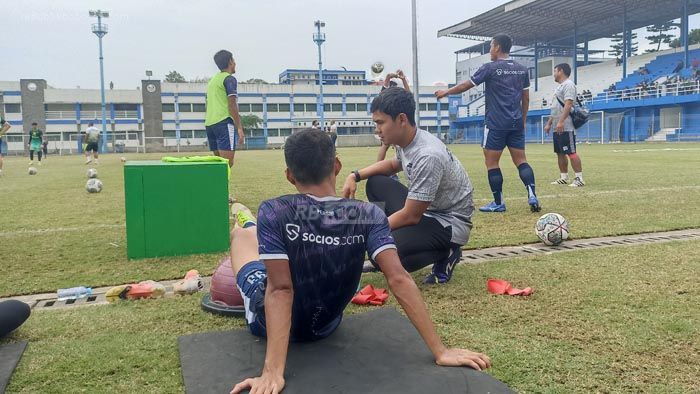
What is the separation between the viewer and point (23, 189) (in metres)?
12.3

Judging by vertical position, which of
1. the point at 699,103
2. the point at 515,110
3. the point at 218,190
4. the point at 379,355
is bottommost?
the point at 379,355

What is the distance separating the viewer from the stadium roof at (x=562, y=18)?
1875 inches

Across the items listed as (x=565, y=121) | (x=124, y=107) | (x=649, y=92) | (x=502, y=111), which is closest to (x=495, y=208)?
(x=502, y=111)

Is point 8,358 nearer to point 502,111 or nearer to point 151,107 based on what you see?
point 502,111

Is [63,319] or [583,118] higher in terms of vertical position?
[583,118]

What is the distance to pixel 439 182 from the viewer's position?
3672mm

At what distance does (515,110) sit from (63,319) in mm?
5951

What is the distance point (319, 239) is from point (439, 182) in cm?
151

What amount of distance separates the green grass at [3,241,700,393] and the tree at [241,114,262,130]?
226 ft

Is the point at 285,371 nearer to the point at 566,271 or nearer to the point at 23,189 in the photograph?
the point at 566,271

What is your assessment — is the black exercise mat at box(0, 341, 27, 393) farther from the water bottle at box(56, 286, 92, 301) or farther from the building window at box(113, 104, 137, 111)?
the building window at box(113, 104, 137, 111)

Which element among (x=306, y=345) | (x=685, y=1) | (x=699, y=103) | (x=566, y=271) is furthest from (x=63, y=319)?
(x=685, y=1)

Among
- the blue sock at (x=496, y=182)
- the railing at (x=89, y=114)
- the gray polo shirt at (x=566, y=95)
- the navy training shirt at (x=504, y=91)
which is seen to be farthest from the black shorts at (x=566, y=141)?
the railing at (x=89, y=114)

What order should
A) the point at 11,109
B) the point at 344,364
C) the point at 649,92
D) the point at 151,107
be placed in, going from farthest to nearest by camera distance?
the point at 151,107 < the point at 11,109 < the point at 649,92 < the point at 344,364
